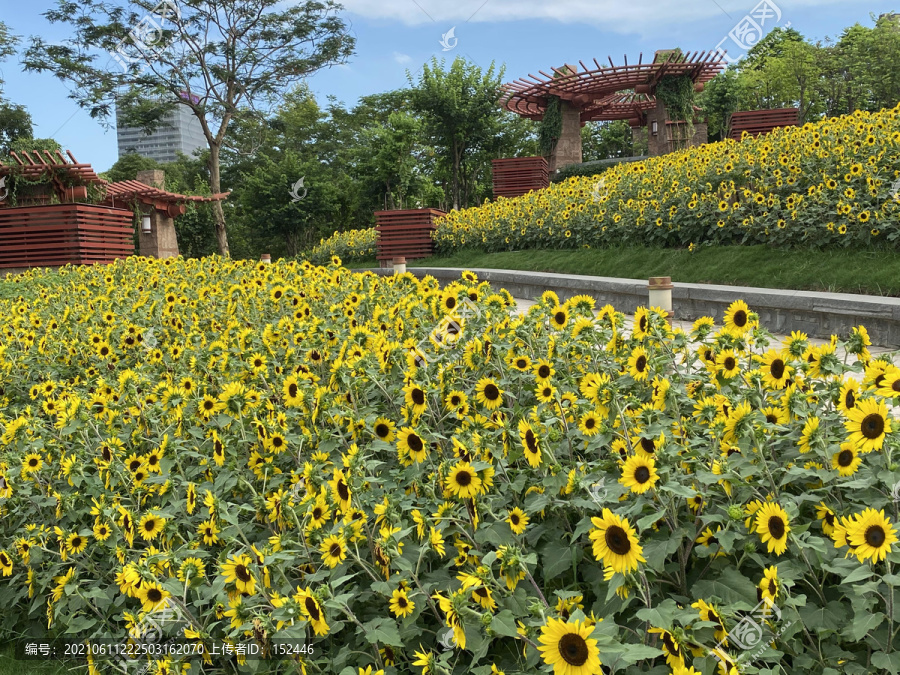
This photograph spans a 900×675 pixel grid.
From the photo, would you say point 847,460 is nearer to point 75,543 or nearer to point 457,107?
point 75,543

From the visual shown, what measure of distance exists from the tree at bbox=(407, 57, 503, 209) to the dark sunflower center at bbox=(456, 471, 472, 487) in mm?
31506

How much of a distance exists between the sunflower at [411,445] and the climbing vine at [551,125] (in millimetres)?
25971

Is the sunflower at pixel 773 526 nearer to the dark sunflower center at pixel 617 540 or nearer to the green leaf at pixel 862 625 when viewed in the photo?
the green leaf at pixel 862 625

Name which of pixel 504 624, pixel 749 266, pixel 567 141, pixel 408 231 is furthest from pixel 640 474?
pixel 567 141

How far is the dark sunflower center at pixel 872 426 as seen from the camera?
1.99m

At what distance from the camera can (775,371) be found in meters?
2.57

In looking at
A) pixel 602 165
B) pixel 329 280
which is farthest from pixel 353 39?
pixel 329 280

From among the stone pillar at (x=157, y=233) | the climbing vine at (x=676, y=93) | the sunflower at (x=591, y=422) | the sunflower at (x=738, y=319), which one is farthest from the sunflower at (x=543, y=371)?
the climbing vine at (x=676, y=93)

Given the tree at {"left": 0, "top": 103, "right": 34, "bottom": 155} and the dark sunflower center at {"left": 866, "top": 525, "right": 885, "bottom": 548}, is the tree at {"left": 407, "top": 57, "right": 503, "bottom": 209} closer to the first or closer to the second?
the tree at {"left": 0, "top": 103, "right": 34, "bottom": 155}

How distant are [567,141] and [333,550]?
1052 inches

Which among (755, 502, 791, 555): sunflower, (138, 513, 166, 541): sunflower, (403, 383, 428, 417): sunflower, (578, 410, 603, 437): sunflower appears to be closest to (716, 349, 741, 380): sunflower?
(578, 410, 603, 437): sunflower

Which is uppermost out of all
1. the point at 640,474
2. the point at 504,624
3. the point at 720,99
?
the point at 720,99

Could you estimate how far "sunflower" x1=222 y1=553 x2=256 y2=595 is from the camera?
2.13m

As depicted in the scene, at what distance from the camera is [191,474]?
3305 millimetres
